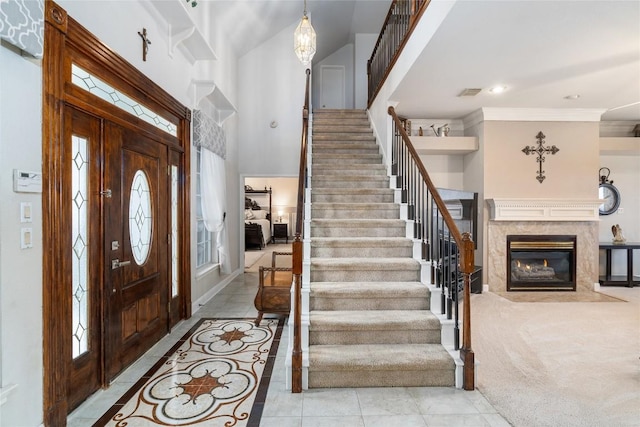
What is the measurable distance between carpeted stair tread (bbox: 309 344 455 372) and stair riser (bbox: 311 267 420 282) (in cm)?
72

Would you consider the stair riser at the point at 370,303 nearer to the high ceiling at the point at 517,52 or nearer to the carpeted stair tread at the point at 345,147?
the high ceiling at the point at 517,52

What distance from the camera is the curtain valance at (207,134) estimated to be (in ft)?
13.0

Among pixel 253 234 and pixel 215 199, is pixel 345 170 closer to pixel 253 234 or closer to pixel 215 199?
pixel 215 199

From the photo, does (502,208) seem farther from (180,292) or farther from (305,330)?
(180,292)

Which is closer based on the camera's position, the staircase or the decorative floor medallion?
the decorative floor medallion

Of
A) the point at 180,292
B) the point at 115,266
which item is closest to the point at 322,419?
the point at 115,266

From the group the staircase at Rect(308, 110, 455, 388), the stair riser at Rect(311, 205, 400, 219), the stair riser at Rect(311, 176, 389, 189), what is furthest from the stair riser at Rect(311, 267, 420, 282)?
the stair riser at Rect(311, 176, 389, 189)

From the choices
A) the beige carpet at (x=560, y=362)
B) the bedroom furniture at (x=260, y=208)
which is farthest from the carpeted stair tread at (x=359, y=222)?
the bedroom furniture at (x=260, y=208)

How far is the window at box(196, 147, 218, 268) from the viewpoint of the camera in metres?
4.50

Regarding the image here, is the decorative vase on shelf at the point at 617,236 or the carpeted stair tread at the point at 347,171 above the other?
the carpeted stair tread at the point at 347,171

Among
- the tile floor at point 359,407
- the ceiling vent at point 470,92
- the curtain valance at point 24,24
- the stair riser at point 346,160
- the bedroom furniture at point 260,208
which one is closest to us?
the curtain valance at point 24,24

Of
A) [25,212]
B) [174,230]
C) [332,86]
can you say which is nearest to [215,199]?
[174,230]

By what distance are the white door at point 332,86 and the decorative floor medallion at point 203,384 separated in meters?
6.28

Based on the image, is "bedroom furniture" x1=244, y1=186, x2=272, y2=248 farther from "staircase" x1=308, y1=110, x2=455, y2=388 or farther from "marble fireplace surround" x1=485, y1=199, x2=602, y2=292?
"marble fireplace surround" x1=485, y1=199, x2=602, y2=292
